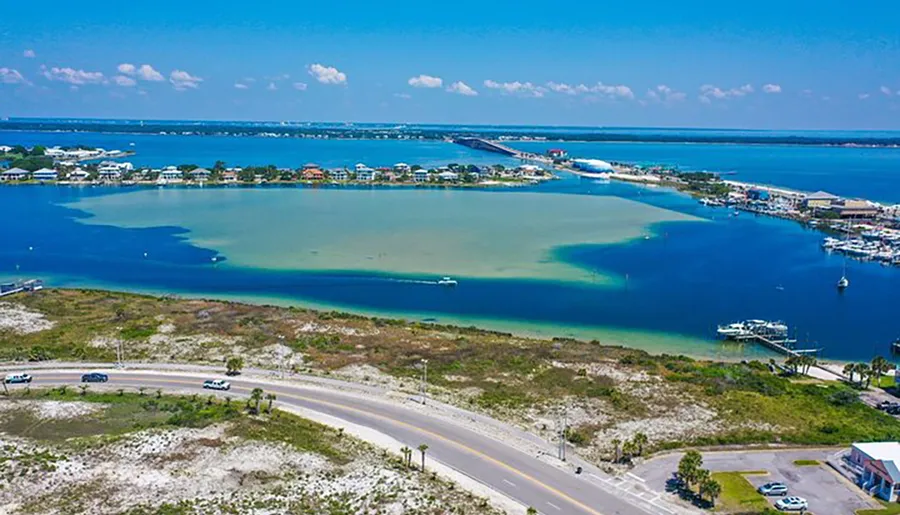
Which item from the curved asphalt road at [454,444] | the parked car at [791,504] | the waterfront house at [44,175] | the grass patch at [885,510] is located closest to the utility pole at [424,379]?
the curved asphalt road at [454,444]

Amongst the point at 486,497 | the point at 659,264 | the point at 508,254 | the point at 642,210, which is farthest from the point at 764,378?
the point at 642,210

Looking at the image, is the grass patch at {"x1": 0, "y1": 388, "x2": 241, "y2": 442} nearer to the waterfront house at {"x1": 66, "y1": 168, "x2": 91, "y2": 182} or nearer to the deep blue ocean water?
the deep blue ocean water

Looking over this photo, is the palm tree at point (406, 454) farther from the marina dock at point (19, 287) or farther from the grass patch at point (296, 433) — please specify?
the marina dock at point (19, 287)

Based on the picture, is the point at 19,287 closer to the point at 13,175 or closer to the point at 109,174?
the point at 109,174

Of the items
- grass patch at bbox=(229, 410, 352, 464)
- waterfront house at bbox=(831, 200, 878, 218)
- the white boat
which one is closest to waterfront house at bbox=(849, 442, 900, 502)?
grass patch at bbox=(229, 410, 352, 464)

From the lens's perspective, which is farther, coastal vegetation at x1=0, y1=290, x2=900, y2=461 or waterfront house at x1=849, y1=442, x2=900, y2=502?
coastal vegetation at x1=0, y1=290, x2=900, y2=461

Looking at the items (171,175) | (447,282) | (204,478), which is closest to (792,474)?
(204,478)
